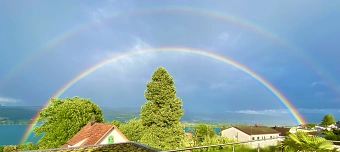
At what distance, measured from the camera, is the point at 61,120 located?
110 feet

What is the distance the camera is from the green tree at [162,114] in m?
31.8

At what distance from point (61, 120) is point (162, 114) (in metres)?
13.0

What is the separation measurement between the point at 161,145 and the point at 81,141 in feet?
31.2

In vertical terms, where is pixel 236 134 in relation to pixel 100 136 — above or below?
below

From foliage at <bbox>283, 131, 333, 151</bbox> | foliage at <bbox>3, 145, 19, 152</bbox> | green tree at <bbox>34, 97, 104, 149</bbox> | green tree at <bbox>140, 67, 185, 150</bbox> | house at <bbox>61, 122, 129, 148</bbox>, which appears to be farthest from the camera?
foliage at <bbox>3, 145, 19, 152</bbox>

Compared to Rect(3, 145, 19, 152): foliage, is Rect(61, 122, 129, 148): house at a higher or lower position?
higher

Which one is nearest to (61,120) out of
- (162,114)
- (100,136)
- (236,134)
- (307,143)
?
(100,136)

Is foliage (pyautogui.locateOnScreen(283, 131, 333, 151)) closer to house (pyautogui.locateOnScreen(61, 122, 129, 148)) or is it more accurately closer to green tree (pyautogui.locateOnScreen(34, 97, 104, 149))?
house (pyautogui.locateOnScreen(61, 122, 129, 148))

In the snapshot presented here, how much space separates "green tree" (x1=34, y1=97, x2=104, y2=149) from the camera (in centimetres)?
3278

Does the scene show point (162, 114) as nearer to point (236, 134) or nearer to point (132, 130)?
point (132, 130)

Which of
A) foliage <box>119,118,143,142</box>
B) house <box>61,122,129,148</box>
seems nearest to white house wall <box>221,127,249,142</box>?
foliage <box>119,118,143,142</box>

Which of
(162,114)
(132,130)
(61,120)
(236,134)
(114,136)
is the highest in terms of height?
(162,114)

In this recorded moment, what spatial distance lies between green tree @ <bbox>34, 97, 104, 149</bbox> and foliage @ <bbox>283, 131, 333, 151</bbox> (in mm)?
30512

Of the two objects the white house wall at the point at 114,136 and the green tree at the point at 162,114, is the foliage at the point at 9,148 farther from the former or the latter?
the white house wall at the point at 114,136
